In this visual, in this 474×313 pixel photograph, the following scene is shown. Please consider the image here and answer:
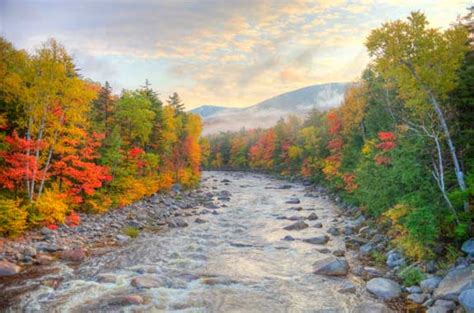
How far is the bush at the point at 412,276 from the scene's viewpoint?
14352mm

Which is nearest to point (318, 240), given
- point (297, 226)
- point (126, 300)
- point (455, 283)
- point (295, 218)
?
point (297, 226)

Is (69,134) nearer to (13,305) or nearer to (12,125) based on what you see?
(12,125)

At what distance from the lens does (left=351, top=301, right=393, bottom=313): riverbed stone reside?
1226 centimetres

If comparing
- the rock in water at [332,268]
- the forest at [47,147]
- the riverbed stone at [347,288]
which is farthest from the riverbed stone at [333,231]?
the forest at [47,147]

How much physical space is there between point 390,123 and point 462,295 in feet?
52.5

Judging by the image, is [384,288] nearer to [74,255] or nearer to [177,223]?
[74,255]

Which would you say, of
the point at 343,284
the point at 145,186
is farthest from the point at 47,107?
the point at 343,284

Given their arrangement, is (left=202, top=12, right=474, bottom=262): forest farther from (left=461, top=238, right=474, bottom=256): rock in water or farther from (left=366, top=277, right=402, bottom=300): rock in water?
(left=366, top=277, right=402, bottom=300): rock in water

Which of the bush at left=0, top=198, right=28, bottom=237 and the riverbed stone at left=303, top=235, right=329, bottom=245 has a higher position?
the bush at left=0, top=198, right=28, bottom=237

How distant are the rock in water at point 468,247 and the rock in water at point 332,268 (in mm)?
4958

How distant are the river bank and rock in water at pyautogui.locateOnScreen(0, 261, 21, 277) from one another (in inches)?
16.0

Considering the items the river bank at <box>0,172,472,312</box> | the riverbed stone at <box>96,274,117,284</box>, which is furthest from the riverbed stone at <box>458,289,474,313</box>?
the riverbed stone at <box>96,274,117,284</box>

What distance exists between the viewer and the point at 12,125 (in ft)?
75.4

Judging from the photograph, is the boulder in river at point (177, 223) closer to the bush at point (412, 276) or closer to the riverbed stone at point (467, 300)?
the bush at point (412, 276)
